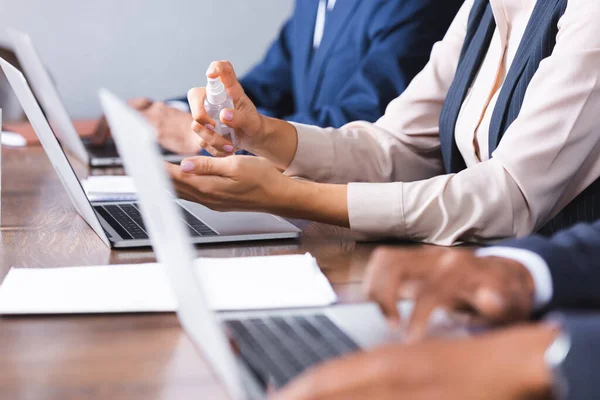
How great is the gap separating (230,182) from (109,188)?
1.62ft

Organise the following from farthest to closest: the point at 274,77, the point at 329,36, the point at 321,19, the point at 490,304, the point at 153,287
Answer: the point at 274,77, the point at 321,19, the point at 329,36, the point at 153,287, the point at 490,304

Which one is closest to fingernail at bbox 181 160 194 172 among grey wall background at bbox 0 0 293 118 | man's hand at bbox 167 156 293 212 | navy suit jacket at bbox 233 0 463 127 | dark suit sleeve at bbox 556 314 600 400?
man's hand at bbox 167 156 293 212

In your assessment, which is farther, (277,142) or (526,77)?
(277,142)

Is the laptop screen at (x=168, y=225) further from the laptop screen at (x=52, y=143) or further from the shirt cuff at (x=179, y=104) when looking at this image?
the shirt cuff at (x=179, y=104)

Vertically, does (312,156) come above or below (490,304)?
below

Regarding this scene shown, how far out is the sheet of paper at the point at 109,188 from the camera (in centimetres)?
148

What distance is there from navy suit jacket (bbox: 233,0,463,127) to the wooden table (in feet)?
3.08

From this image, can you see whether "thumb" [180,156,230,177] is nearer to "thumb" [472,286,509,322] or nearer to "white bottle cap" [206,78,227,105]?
"white bottle cap" [206,78,227,105]

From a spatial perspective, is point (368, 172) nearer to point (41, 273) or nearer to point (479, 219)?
point (479, 219)

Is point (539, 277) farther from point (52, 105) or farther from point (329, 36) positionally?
point (329, 36)

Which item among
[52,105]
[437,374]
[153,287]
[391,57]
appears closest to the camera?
[437,374]

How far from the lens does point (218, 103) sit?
1.41 meters

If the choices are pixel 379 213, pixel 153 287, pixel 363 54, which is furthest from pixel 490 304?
pixel 363 54

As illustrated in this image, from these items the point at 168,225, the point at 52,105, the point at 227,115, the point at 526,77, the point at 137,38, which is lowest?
the point at 137,38
